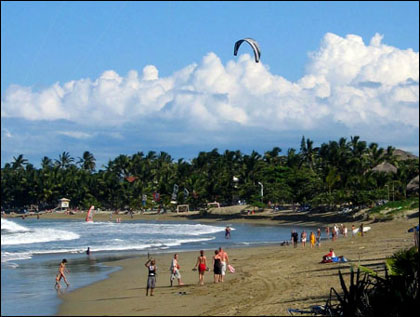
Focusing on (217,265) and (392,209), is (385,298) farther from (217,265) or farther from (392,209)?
(392,209)

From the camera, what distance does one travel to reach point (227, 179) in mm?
95438

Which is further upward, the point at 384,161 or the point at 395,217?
the point at 384,161

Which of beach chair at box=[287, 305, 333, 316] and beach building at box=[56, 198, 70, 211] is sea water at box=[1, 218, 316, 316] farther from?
beach building at box=[56, 198, 70, 211]

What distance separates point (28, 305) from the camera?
16.2 m

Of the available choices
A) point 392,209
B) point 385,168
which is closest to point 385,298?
point 392,209

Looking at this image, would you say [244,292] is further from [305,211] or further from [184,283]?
[305,211]

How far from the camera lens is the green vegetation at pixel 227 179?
6931 cm

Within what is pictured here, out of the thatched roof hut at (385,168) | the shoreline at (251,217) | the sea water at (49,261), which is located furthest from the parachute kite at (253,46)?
the thatched roof hut at (385,168)

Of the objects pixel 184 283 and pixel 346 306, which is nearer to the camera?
pixel 346 306

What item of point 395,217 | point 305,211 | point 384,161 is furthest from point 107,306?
point 384,161

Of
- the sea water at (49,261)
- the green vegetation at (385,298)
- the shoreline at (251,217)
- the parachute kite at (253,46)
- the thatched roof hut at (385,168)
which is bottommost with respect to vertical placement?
the sea water at (49,261)

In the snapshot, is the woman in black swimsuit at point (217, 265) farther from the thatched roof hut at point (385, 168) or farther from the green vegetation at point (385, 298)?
the thatched roof hut at point (385, 168)

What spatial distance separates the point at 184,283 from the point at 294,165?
7322 centimetres

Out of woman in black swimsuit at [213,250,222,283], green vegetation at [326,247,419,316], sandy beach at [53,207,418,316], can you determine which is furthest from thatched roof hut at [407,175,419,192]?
green vegetation at [326,247,419,316]
